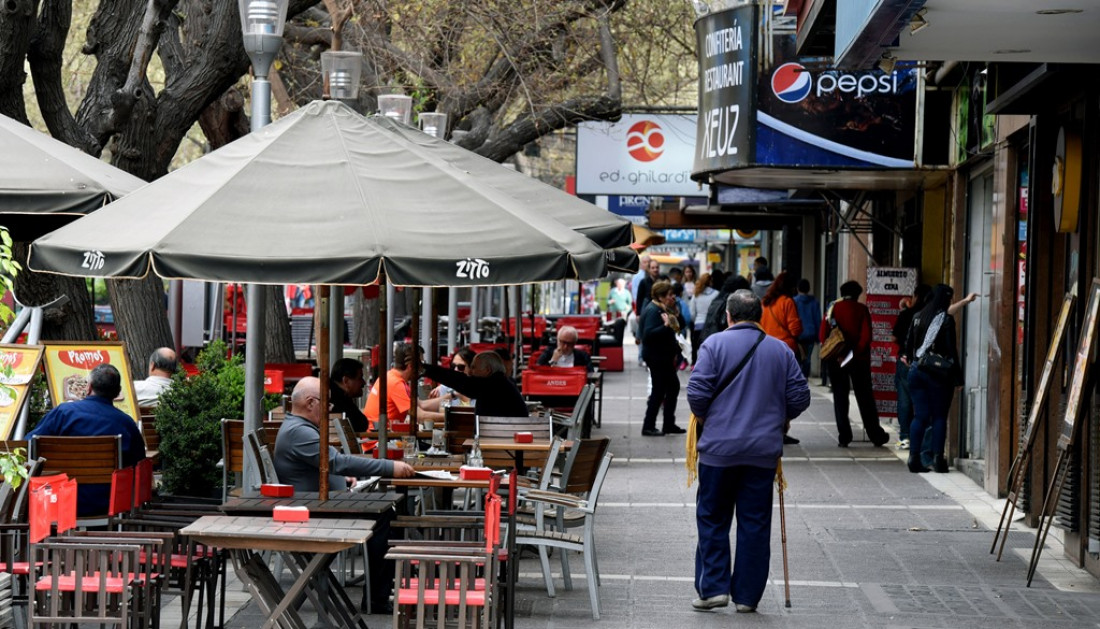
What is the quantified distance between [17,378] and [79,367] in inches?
24.5

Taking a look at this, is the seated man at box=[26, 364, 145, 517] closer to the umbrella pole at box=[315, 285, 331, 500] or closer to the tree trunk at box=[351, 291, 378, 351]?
the umbrella pole at box=[315, 285, 331, 500]

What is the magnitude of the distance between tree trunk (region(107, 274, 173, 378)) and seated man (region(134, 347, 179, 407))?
6.51 feet

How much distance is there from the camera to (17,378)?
10445 mm

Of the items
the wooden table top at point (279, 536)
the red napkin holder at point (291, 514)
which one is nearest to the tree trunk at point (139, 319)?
the red napkin holder at point (291, 514)

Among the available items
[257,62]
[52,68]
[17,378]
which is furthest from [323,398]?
[52,68]

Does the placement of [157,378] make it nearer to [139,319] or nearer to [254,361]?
[139,319]

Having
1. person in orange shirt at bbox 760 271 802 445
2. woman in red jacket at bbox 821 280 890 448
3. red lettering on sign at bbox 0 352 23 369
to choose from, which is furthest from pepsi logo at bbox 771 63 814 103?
red lettering on sign at bbox 0 352 23 369

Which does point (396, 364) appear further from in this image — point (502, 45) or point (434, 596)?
point (434, 596)

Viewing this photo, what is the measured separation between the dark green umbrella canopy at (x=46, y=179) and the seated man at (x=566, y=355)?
25.5 ft

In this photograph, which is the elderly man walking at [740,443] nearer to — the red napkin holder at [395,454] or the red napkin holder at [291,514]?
the red napkin holder at [395,454]

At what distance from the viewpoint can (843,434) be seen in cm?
1689

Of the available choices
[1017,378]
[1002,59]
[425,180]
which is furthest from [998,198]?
[425,180]

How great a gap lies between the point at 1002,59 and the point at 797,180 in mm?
7790

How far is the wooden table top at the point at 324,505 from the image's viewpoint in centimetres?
710
